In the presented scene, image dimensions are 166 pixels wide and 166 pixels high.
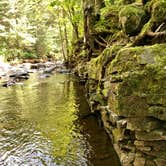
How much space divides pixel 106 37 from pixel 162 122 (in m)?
8.70

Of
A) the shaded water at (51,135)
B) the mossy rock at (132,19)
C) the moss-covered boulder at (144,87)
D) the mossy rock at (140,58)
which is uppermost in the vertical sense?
the mossy rock at (132,19)

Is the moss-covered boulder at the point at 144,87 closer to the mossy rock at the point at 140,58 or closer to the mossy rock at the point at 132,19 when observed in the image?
the mossy rock at the point at 140,58

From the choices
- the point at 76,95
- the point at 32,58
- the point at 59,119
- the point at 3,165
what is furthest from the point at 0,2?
the point at 3,165

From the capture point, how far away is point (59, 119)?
35.2ft

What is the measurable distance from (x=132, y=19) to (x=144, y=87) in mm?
3318

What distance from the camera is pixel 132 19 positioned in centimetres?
798

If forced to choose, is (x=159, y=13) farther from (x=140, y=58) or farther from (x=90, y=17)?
(x=90, y=17)

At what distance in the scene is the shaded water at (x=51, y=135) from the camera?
728 centimetres

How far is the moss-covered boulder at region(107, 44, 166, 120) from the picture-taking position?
203 inches

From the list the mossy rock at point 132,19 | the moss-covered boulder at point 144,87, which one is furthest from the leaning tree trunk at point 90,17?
the moss-covered boulder at point 144,87

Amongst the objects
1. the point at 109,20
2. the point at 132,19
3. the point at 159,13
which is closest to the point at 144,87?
the point at 159,13

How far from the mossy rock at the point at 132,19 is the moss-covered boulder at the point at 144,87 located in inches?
96.4

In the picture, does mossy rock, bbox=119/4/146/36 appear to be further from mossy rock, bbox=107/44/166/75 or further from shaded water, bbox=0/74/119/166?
shaded water, bbox=0/74/119/166

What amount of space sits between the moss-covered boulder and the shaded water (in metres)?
2.13
